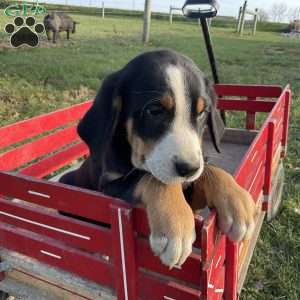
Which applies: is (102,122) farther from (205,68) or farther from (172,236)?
(205,68)

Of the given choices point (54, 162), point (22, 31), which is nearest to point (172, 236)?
point (54, 162)

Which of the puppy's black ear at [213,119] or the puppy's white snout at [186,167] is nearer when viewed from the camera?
the puppy's white snout at [186,167]

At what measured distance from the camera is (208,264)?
1.59 meters

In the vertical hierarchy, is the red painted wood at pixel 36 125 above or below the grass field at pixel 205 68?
above

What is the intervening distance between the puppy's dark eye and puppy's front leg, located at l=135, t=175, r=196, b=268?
0.39 metres

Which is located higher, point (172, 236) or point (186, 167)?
point (186, 167)

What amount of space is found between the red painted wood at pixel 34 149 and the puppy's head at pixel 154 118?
112 centimetres

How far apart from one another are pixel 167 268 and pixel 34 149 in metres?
1.86

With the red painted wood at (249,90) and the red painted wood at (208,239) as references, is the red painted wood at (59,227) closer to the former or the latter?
the red painted wood at (208,239)

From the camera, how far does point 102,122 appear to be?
2.01m

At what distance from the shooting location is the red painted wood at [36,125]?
9.53ft

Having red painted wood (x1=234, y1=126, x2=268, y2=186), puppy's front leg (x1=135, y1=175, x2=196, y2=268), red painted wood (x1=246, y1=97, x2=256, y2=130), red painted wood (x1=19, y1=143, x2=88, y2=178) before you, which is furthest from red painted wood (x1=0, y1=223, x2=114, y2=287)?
red painted wood (x1=246, y1=97, x2=256, y2=130)

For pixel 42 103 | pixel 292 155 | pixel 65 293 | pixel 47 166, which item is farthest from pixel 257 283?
pixel 42 103

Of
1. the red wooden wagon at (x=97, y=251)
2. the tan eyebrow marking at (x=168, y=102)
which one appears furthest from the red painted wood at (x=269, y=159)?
the tan eyebrow marking at (x=168, y=102)
